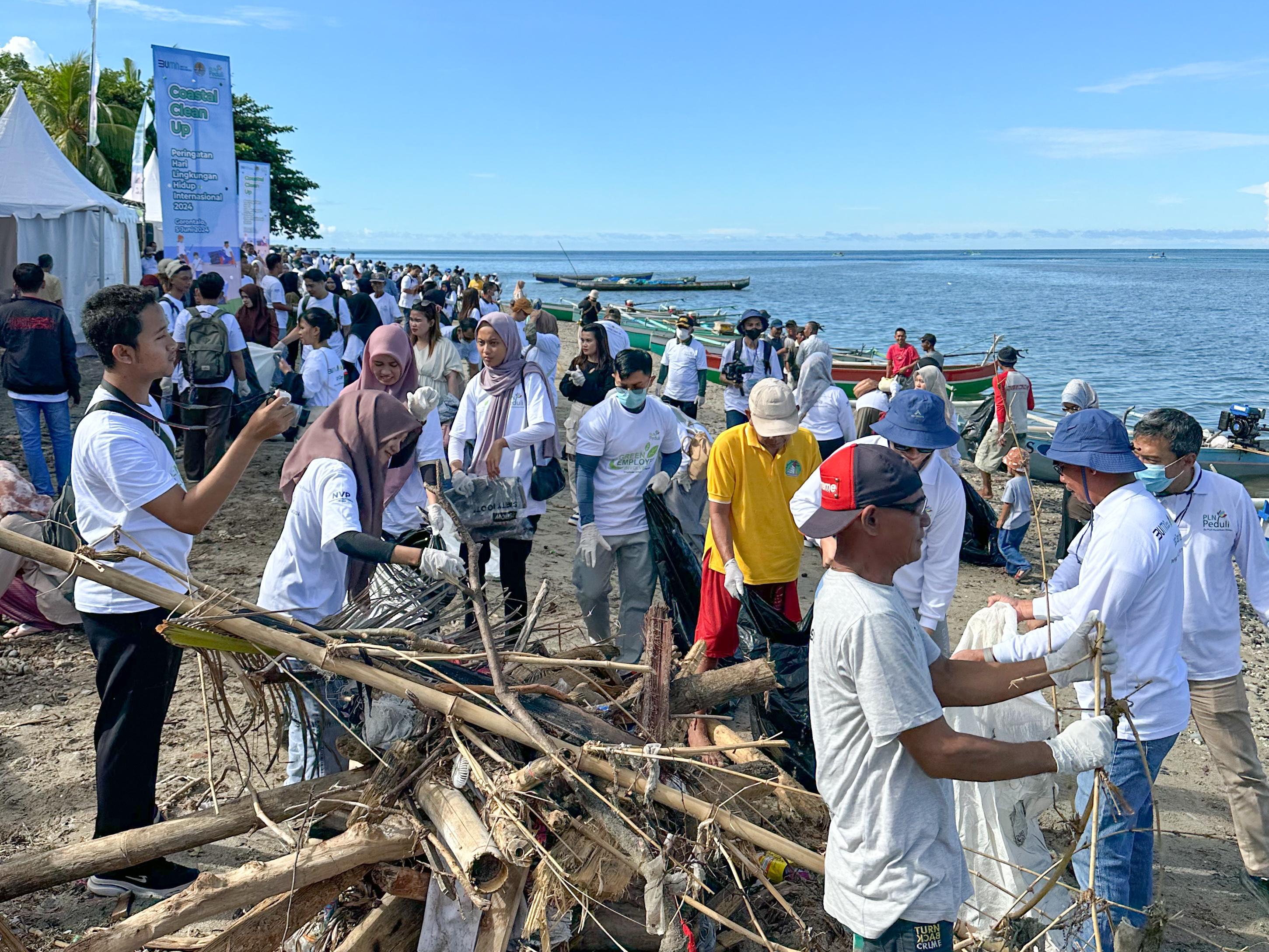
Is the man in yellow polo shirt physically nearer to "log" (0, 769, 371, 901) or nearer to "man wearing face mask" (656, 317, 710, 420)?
"log" (0, 769, 371, 901)

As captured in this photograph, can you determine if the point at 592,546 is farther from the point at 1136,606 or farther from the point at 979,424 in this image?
the point at 979,424

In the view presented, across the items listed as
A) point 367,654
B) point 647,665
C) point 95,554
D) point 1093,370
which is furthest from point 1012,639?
point 1093,370

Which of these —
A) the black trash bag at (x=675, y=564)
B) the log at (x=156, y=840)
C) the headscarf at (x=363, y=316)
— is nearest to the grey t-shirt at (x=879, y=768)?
the log at (x=156, y=840)

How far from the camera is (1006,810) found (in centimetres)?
328

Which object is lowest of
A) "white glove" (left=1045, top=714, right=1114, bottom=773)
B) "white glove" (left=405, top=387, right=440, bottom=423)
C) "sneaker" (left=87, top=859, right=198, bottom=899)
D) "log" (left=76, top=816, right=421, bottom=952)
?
"sneaker" (left=87, top=859, right=198, bottom=899)

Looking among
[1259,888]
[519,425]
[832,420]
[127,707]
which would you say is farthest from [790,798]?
[832,420]

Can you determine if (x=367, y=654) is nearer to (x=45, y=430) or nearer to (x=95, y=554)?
(x=95, y=554)

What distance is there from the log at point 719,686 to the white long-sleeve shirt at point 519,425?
2.00 metres

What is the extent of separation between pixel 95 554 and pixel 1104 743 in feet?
8.39

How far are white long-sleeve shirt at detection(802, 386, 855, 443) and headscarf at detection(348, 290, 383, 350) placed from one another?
451 centimetres

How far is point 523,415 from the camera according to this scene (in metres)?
5.18

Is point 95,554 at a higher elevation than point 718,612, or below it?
higher

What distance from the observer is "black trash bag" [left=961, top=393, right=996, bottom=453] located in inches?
437

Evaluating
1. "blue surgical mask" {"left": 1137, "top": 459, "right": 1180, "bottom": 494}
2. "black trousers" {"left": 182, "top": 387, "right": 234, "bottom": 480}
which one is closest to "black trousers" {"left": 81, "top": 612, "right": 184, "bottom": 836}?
"blue surgical mask" {"left": 1137, "top": 459, "right": 1180, "bottom": 494}
